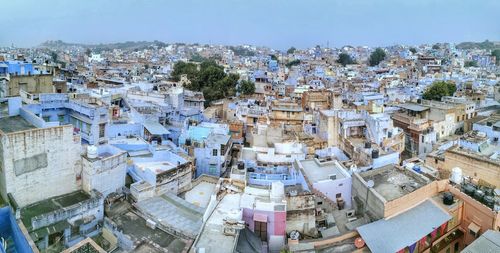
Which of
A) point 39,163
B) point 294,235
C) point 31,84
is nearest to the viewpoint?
point 294,235

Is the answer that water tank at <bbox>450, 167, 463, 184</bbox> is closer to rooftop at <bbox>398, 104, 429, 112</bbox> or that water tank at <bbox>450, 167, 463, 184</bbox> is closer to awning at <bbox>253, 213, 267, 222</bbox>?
awning at <bbox>253, 213, 267, 222</bbox>

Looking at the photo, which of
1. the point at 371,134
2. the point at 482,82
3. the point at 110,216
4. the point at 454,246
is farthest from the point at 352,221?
the point at 482,82

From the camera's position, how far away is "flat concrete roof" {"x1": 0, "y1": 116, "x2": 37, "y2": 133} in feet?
55.1

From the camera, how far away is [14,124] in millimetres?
17750

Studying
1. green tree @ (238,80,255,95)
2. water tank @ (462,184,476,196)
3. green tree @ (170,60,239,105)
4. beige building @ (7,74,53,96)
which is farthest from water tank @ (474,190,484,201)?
green tree @ (238,80,255,95)

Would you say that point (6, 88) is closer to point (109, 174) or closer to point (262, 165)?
point (109, 174)

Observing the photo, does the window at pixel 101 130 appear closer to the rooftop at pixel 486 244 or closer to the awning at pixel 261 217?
the awning at pixel 261 217

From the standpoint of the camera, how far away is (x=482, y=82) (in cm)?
5247

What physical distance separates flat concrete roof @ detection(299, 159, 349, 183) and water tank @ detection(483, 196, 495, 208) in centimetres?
569

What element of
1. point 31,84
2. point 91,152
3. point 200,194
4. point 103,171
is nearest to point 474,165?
point 200,194

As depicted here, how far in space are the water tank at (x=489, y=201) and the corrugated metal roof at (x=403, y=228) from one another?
1.67 meters

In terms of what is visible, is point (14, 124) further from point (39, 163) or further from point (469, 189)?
point (469, 189)

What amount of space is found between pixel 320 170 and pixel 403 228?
6285 millimetres

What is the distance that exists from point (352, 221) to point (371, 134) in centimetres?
1225
